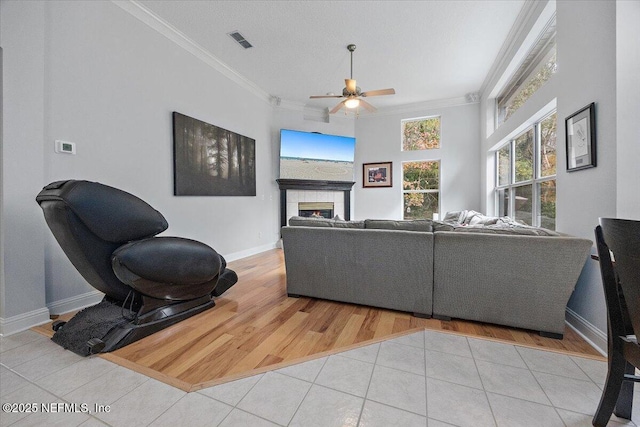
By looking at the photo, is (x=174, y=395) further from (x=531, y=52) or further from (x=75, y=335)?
(x=531, y=52)

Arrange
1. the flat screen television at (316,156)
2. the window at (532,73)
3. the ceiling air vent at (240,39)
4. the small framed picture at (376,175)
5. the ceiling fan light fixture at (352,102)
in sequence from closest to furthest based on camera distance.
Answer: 1. the window at (532,73)
2. the ceiling air vent at (240,39)
3. the ceiling fan light fixture at (352,102)
4. the flat screen television at (316,156)
5. the small framed picture at (376,175)

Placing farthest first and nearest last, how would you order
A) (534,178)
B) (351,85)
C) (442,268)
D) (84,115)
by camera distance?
(351,85)
(534,178)
(84,115)
(442,268)

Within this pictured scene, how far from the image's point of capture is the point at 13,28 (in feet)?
6.07

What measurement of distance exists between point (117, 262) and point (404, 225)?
2141 mm

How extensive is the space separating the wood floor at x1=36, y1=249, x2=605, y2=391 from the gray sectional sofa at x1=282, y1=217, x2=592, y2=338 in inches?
4.4

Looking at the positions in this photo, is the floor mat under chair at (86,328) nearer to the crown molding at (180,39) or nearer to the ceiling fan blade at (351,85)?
the crown molding at (180,39)

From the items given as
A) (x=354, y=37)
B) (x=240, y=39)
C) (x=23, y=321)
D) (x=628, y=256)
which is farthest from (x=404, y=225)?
(x=240, y=39)

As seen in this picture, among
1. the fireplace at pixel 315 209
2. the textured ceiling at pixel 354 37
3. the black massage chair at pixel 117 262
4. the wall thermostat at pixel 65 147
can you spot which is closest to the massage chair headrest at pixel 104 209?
the black massage chair at pixel 117 262

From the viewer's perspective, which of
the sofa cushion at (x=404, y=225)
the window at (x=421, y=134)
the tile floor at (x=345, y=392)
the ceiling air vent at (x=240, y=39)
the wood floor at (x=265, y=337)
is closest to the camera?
the tile floor at (x=345, y=392)

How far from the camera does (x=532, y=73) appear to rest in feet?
10.8

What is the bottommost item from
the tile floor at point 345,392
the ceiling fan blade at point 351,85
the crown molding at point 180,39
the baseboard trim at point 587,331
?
the tile floor at point 345,392

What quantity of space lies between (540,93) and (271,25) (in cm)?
314

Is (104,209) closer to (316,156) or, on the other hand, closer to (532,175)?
(316,156)

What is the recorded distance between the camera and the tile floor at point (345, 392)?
1.15 meters
